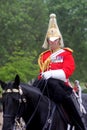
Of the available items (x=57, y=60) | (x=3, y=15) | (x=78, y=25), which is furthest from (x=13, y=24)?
(x=57, y=60)

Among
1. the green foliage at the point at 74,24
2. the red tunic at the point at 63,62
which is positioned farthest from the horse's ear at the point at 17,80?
the green foliage at the point at 74,24

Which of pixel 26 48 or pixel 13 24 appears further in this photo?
pixel 26 48

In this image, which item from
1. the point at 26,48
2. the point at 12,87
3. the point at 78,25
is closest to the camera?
the point at 12,87

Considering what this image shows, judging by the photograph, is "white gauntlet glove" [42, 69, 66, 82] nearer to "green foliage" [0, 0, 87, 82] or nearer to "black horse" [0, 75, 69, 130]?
"black horse" [0, 75, 69, 130]

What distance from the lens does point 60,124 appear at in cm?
905

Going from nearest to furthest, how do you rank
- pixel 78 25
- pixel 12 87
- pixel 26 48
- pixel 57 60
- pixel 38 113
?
pixel 12 87
pixel 38 113
pixel 57 60
pixel 26 48
pixel 78 25

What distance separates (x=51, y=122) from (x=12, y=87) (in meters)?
1.01

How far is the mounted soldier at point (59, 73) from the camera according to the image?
9.14 m

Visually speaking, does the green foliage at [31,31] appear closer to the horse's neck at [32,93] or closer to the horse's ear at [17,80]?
the horse's neck at [32,93]

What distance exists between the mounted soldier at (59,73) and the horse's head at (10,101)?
927mm

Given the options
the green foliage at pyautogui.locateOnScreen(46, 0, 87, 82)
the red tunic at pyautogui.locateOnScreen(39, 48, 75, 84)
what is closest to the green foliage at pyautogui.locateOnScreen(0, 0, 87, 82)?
A: the green foliage at pyautogui.locateOnScreen(46, 0, 87, 82)

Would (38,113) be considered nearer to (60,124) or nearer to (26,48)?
(60,124)

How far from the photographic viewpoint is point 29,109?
341 inches

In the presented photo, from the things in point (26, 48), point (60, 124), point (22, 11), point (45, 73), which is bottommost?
point (26, 48)
